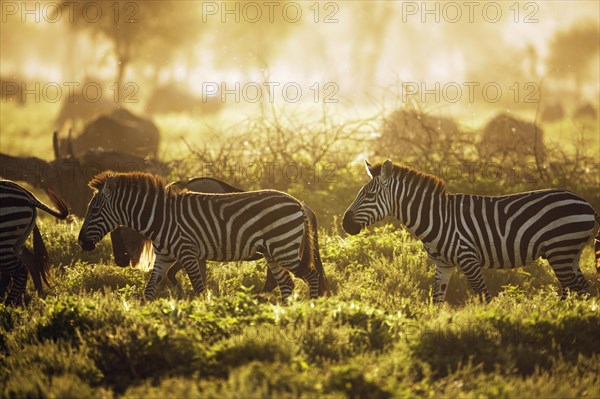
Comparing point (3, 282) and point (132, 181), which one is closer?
point (132, 181)

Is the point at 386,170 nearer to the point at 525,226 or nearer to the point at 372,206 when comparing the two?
the point at 372,206

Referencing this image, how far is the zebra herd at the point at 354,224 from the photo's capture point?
844cm

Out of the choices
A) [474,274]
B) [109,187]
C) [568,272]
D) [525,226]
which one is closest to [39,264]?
[109,187]

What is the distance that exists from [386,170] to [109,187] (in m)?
3.10

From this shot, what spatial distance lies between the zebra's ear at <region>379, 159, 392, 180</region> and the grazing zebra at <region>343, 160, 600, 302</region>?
0.01 m

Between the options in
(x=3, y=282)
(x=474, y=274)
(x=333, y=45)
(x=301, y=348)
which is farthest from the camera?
(x=333, y=45)

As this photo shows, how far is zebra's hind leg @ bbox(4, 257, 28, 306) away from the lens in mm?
8953

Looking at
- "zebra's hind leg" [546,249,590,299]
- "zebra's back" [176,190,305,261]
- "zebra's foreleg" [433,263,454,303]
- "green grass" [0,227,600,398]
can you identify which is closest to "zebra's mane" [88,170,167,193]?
"zebra's back" [176,190,305,261]

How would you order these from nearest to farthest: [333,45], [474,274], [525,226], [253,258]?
[474,274], [525,226], [253,258], [333,45]

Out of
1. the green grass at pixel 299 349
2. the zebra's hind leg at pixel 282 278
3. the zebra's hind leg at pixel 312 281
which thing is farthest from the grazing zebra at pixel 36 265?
the zebra's hind leg at pixel 312 281

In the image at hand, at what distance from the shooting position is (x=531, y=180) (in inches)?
582

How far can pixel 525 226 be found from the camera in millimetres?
8500

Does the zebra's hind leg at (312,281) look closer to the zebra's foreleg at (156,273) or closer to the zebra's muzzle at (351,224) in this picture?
the zebra's muzzle at (351,224)

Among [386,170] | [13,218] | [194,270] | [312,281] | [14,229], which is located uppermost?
[386,170]
